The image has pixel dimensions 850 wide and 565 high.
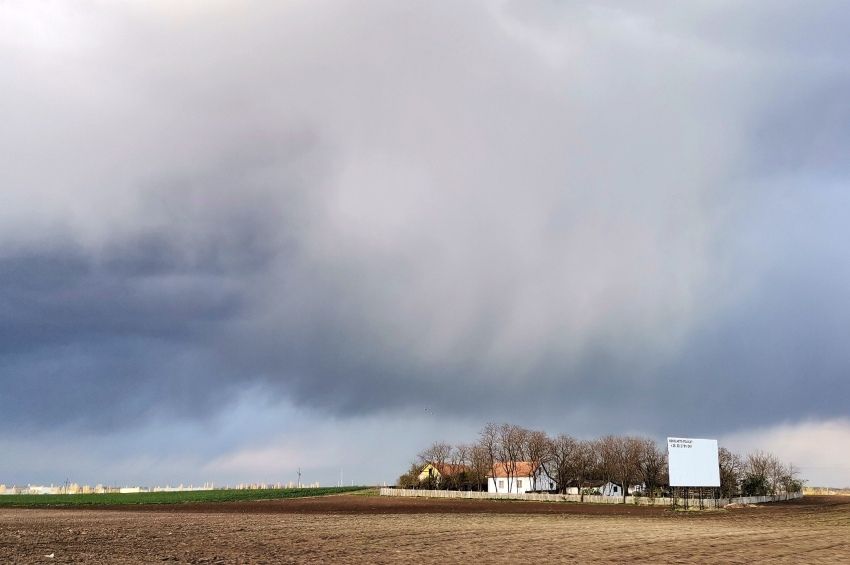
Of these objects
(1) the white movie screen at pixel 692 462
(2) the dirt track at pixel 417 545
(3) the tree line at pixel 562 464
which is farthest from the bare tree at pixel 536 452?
(2) the dirt track at pixel 417 545

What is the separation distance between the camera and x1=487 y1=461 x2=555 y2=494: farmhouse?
16875 cm

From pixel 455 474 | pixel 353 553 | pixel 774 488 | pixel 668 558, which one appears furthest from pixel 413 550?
pixel 774 488

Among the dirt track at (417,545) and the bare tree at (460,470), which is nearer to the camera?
the dirt track at (417,545)

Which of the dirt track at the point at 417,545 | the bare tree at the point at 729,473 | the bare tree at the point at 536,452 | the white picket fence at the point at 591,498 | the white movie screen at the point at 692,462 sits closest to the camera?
the dirt track at the point at 417,545

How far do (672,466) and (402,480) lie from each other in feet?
311

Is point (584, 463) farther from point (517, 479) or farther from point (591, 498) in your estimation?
point (591, 498)

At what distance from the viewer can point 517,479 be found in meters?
177

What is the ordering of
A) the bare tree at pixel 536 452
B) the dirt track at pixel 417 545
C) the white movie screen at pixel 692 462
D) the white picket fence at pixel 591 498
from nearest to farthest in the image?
the dirt track at pixel 417 545
the white movie screen at pixel 692 462
the white picket fence at pixel 591 498
the bare tree at pixel 536 452

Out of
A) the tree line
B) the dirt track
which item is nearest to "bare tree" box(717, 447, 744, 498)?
the tree line

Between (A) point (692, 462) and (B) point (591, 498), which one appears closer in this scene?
(A) point (692, 462)

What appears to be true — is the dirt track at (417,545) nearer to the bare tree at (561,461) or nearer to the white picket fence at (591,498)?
the white picket fence at (591,498)

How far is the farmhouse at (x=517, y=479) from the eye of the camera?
168750 mm

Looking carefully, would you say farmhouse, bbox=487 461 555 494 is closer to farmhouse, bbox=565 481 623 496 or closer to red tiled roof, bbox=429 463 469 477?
farmhouse, bbox=565 481 623 496

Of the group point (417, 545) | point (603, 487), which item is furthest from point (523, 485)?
point (417, 545)
